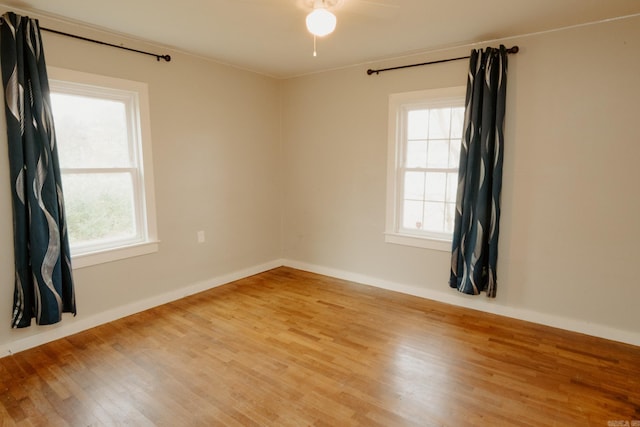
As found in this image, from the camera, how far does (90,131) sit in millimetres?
2961

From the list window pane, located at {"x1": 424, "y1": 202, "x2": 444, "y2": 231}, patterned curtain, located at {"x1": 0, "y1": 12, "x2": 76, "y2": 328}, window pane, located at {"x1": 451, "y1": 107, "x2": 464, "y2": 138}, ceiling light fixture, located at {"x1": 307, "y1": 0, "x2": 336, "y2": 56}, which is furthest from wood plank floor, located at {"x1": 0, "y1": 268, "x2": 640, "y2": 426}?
ceiling light fixture, located at {"x1": 307, "y1": 0, "x2": 336, "y2": 56}

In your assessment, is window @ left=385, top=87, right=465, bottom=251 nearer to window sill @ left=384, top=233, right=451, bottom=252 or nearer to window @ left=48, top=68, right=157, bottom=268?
window sill @ left=384, top=233, right=451, bottom=252

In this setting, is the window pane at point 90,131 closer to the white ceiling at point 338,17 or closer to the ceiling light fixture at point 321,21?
the white ceiling at point 338,17

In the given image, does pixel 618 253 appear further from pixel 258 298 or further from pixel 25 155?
pixel 25 155

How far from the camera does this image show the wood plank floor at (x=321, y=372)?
78.0 inches

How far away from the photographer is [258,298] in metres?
3.67

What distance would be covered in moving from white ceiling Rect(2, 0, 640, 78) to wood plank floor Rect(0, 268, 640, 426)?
2417mm

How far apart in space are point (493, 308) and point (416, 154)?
165cm

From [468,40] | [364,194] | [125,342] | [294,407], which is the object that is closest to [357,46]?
[468,40]

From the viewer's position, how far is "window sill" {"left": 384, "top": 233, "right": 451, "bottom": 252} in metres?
3.51

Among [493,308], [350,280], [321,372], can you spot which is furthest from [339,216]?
[321,372]

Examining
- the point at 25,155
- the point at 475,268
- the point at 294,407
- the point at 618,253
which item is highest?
the point at 25,155

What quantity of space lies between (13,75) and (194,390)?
238 centimetres

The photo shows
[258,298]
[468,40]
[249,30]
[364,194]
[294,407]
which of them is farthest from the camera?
[364,194]
